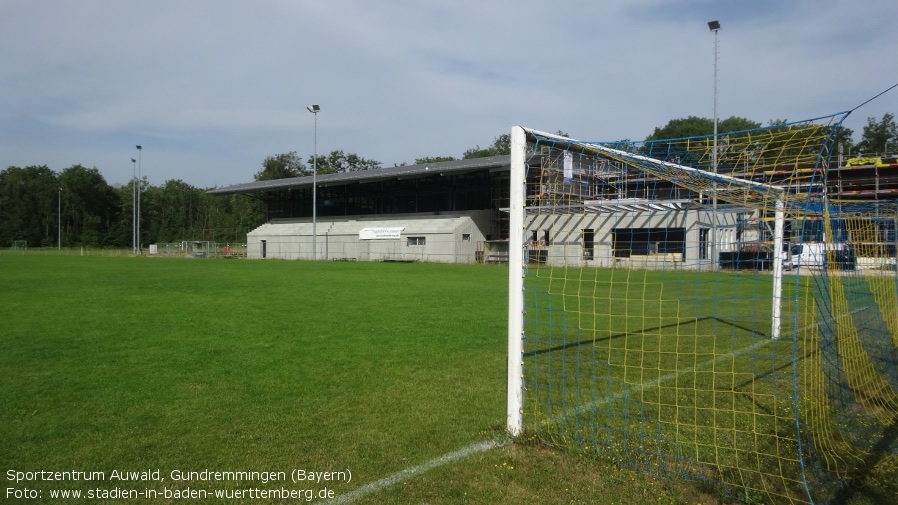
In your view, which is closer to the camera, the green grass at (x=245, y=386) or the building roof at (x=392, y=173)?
the green grass at (x=245, y=386)

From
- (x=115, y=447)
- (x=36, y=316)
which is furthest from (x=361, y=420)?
(x=36, y=316)

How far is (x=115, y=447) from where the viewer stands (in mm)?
4141

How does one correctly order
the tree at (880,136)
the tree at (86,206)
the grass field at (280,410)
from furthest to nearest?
1. the tree at (86,206)
2. the tree at (880,136)
3. the grass field at (280,410)

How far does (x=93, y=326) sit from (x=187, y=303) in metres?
3.43

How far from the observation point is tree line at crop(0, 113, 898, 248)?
81125 millimetres

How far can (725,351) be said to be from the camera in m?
7.79

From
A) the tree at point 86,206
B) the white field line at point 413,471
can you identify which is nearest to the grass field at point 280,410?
the white field line at point 413,471

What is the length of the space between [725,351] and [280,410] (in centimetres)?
608

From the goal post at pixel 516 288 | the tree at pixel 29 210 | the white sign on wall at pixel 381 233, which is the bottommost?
the goal post at pixel 516 288

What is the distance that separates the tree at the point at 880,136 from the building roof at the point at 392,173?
43540mm

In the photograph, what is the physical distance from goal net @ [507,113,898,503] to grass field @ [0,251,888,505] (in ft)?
1.45

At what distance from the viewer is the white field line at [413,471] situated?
344 centimetres

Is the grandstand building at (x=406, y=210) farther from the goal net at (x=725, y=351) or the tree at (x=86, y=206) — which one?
the tree at (x=86, y=206)

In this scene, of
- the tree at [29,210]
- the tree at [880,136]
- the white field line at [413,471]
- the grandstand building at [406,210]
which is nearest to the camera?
the white field line at [413,471]
